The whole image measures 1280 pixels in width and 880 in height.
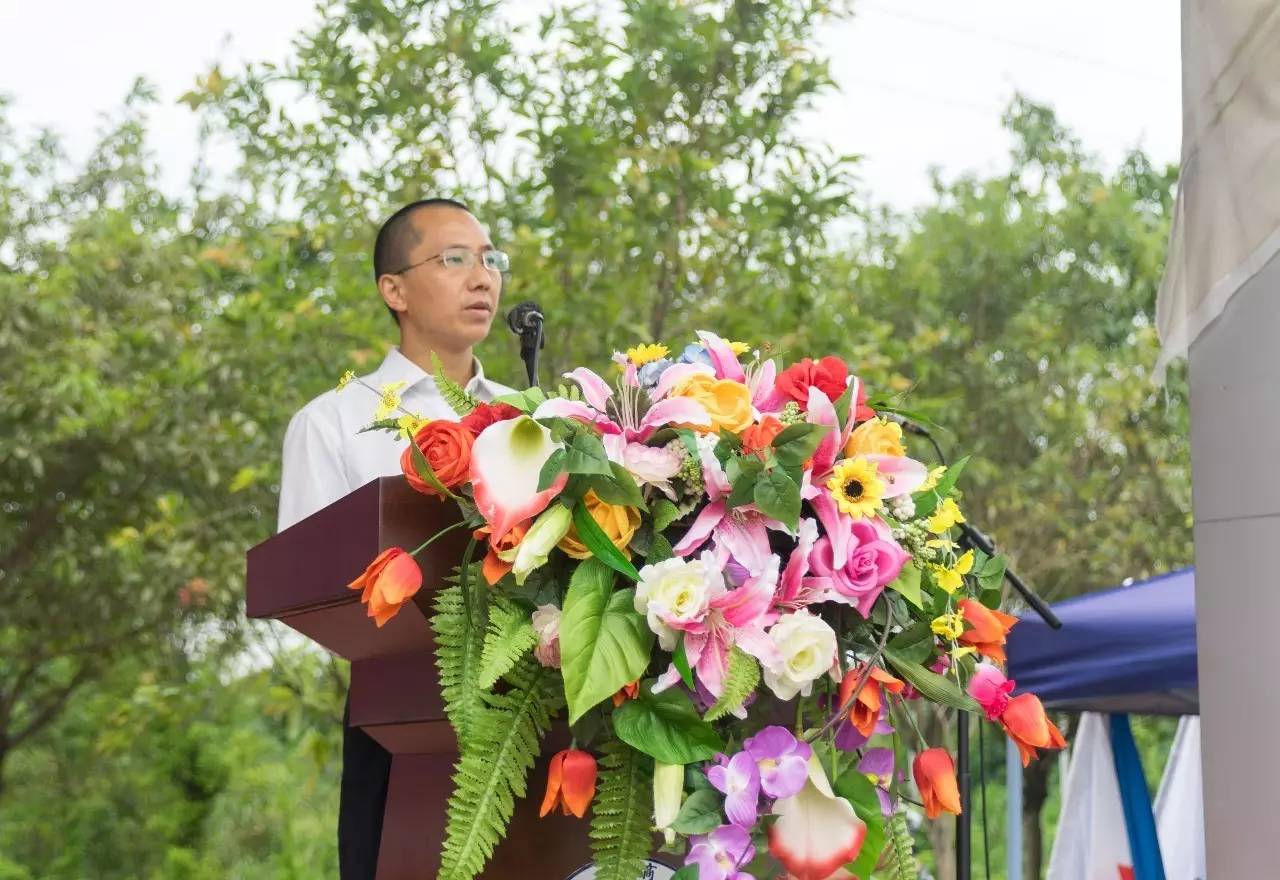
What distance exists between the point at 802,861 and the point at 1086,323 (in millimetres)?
9637

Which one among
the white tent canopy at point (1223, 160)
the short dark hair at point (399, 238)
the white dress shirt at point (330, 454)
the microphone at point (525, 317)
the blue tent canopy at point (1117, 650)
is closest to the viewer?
the white tent canopy at point (1223, 160)

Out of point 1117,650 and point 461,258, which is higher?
point 461,258

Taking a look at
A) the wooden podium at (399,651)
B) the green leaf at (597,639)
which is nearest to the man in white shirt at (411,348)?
the wooden podium at (399,651)

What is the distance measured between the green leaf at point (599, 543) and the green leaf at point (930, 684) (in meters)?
0.29

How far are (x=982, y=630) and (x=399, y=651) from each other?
2.17ft

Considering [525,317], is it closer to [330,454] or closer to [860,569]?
[330,454]

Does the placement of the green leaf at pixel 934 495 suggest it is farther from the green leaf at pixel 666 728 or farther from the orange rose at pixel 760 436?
the green leaf at pixel 666 728

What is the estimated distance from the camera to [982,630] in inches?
62.6

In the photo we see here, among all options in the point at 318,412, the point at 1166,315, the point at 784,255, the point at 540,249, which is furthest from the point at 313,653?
the point at 1166,315

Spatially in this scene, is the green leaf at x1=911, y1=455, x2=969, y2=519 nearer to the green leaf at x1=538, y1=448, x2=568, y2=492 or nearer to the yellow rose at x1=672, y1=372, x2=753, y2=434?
the yellow rose at x1=672, y1=372, x2=753, y2=434

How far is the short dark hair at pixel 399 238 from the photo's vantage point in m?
2.99

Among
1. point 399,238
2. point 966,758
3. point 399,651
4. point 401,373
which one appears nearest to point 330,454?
point 401,373

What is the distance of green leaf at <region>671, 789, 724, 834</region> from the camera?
1.41m

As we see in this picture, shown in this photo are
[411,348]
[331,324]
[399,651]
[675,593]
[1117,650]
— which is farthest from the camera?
[331,324]
